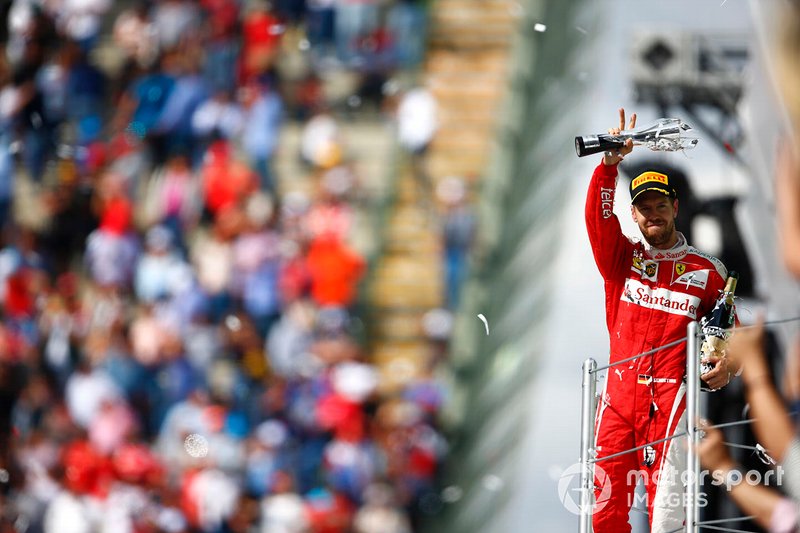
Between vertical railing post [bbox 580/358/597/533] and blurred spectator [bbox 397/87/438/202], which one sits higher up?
blurred spectator [bbox 397/87/438/202]

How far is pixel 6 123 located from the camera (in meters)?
12.1

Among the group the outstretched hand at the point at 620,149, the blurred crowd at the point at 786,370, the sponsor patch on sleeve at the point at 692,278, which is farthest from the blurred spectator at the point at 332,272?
the blurred crowd at the point at 786,370

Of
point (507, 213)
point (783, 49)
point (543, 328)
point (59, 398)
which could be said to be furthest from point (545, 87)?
point (783, 49)

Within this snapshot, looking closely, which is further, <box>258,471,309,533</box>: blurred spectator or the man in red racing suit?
<box>258,471,309,533</box>: blurred spectator

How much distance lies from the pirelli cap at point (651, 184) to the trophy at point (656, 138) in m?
0.10

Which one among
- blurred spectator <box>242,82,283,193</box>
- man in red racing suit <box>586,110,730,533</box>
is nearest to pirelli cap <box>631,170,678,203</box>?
man in red racing suit <box>586,110,730,533</box>

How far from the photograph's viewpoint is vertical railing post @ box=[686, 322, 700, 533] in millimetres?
3414

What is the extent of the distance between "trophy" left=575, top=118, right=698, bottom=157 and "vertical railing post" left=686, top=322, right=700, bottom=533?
51 centimetres

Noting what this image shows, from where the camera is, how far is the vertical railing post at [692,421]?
11.2 feet

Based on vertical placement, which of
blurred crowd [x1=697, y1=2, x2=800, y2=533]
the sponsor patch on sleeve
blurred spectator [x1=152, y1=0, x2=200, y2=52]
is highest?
blurred spectator [x1=152, y1=0, x2=200, y2=52]

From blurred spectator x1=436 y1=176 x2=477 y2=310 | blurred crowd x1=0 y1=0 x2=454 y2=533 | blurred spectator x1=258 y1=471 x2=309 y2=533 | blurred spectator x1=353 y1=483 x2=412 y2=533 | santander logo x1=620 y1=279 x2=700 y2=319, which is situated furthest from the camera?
blurred spectator x1=436 y1=176 x2=477 y2=310

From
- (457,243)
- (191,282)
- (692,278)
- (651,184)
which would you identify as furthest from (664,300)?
(191,282)

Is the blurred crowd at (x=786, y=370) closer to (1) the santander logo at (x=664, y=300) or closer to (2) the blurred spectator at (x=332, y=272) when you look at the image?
(1) the santander logo at (x=664, y=300)

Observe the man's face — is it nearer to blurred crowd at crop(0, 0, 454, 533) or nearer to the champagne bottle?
the champagne bottle
